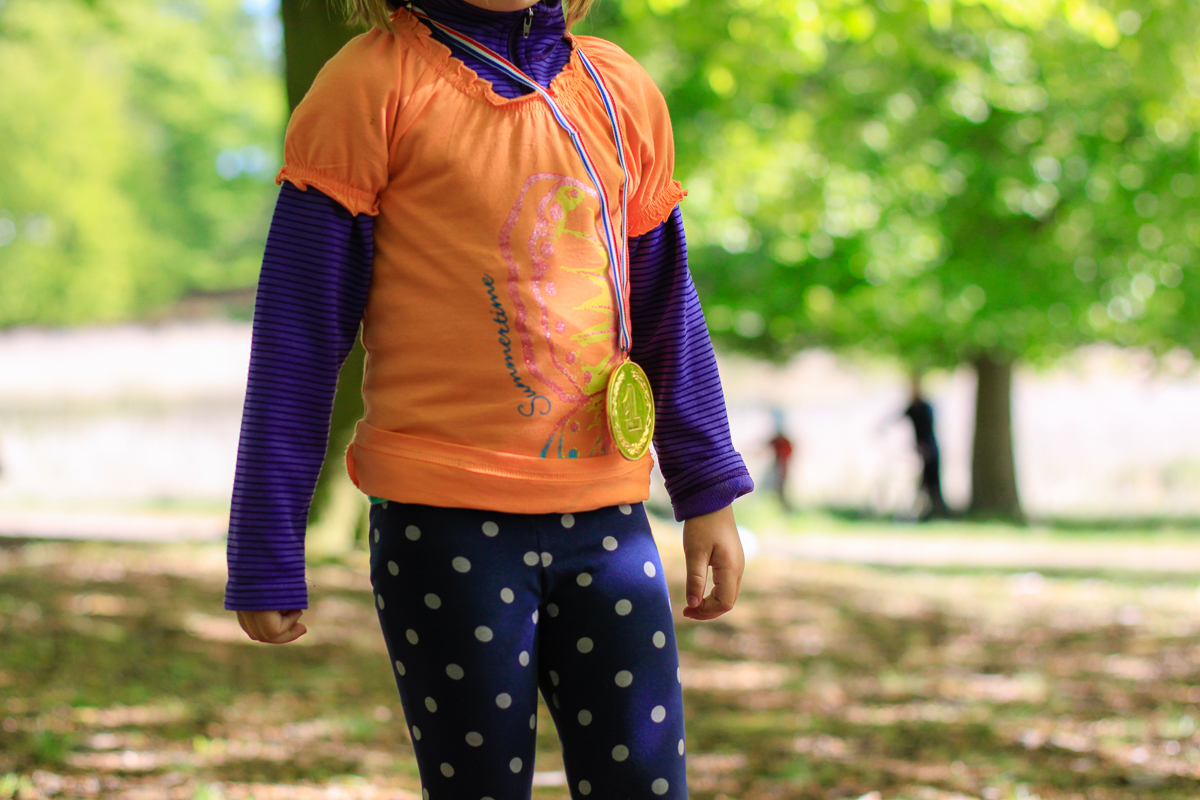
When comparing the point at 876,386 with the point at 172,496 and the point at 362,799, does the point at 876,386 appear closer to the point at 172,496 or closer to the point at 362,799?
the point at 172,496

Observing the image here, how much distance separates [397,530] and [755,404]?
73.4ft

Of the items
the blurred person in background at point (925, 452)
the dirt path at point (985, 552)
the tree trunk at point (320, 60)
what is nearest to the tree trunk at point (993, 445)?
the blurred person in background at point (925, 452)

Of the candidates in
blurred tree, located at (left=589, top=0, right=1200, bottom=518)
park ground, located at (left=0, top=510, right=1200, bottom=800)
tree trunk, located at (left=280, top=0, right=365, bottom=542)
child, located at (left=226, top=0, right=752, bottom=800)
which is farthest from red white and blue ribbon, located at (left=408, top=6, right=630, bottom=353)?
blurred tree, located at (left=589, top=0, right=1200, bottom=518)

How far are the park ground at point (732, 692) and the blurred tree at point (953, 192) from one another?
4274mm

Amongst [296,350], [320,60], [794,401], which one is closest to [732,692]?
[320,60]

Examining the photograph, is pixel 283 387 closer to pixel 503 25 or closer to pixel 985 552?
pixel 503 25

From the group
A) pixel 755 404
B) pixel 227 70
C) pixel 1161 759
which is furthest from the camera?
pixel 227 70

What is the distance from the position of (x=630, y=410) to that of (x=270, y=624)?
0.58 metres

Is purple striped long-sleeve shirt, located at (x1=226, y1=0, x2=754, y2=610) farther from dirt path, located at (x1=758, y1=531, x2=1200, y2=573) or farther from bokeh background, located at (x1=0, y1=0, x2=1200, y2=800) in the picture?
dirt path, located at (x1=758, y1=531, x2=1200, y2=573)

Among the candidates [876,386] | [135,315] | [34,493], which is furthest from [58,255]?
[876,386]

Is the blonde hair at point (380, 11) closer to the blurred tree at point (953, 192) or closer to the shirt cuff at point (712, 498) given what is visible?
the shirt cuff at point (712, 498)

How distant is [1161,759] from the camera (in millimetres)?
4094

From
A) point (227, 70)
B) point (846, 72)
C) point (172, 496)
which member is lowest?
point (172, 496)

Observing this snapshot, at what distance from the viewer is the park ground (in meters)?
3.80
